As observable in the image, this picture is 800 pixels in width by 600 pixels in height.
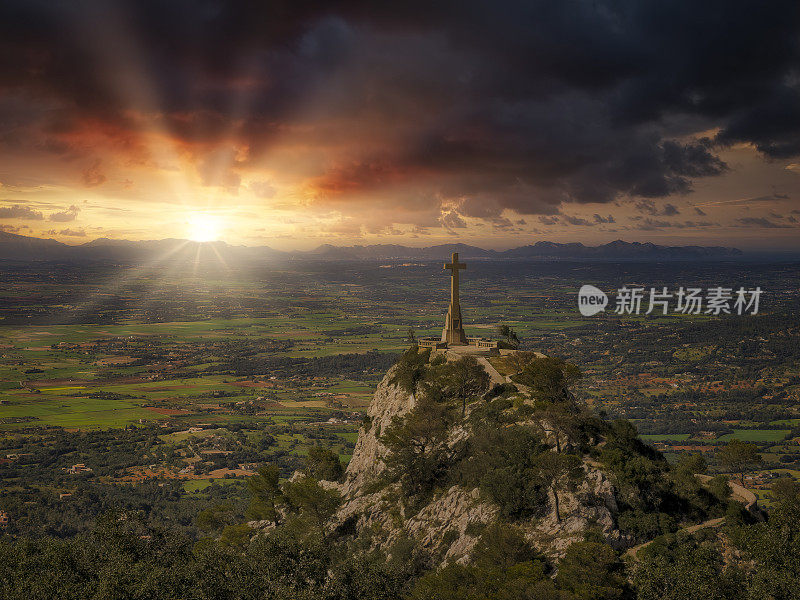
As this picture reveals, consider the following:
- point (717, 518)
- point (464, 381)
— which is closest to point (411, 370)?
point (464, 381)

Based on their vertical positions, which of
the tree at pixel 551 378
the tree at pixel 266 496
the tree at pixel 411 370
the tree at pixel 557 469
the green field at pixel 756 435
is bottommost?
the green field at pixel 756 435

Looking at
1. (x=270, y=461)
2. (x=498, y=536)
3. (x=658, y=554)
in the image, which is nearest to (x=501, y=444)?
(x=498, y=536)

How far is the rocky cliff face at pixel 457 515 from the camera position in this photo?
41031 millimetres

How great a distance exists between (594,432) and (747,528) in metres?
14.7

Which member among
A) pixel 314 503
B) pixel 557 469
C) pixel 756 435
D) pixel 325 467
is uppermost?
pixel 557 469

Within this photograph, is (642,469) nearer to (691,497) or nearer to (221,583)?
(691,497)

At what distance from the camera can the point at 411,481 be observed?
5478 centimetres

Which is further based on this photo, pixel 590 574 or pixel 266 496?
pixel 266 496

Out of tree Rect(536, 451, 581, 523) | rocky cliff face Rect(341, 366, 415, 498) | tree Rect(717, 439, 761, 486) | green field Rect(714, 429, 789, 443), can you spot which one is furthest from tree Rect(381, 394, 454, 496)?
green field Rect(714, 429, 789, 443)

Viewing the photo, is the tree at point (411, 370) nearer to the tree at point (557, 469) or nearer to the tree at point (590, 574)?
the tree at point (557, 469)

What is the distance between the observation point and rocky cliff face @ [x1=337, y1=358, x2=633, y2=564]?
41.0m

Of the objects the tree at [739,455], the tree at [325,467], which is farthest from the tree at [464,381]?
the tree at [739,455]

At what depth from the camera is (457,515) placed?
47750 millimetres

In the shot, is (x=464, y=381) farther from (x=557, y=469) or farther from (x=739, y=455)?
(x=739, y=455)
